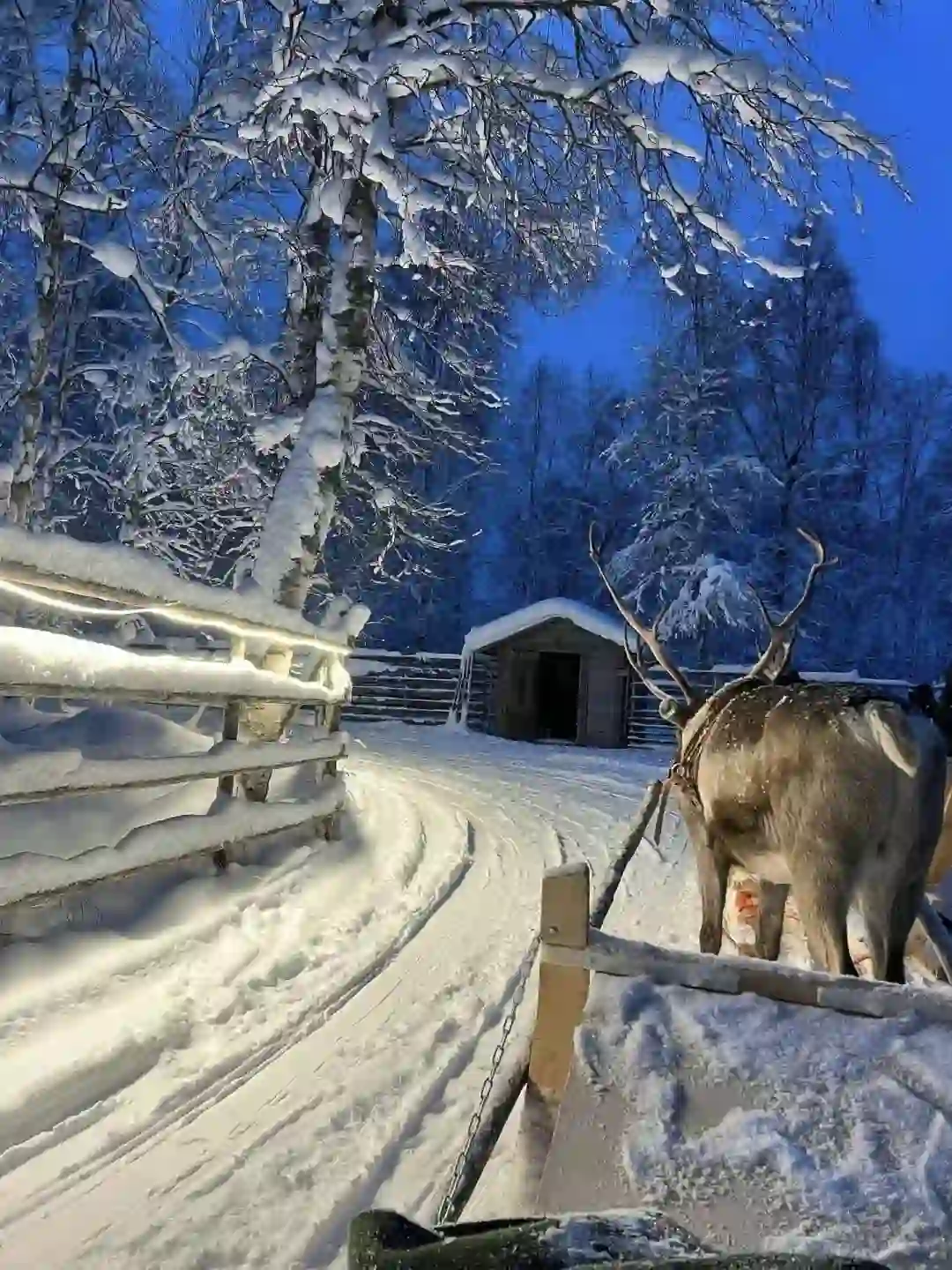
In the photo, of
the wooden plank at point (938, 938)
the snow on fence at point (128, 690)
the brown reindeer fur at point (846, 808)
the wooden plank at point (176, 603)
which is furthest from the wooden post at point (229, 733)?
the wooden plank at point (938, 938)

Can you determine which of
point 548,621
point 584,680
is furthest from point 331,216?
point 584,680

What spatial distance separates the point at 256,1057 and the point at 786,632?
260 cm

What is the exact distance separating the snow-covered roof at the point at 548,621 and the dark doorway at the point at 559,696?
5.28 metres

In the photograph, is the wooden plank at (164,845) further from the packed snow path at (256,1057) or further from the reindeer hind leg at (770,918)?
the reindeer hind leg at (770,918)

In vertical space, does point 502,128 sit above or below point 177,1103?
above

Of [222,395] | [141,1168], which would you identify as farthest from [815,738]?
[222,395]

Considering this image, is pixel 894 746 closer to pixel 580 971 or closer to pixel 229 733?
pixel 580 971

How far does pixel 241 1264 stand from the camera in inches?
86.0

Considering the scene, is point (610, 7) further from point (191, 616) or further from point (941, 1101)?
point (941, 1101)

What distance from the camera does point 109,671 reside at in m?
3.88

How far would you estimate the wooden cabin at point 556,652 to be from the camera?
790 inches

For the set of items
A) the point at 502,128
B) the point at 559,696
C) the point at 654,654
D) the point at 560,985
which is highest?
the point at 502,128

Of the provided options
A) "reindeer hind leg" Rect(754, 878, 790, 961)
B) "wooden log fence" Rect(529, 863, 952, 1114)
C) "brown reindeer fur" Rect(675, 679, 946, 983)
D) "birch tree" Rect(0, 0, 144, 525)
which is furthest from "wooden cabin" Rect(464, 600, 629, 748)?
"wooden log fence" Rect(529, 863, 952, 1114)

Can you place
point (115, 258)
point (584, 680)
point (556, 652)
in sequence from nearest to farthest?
point (115, 258)
point (584, 680)
point (556, 652)
